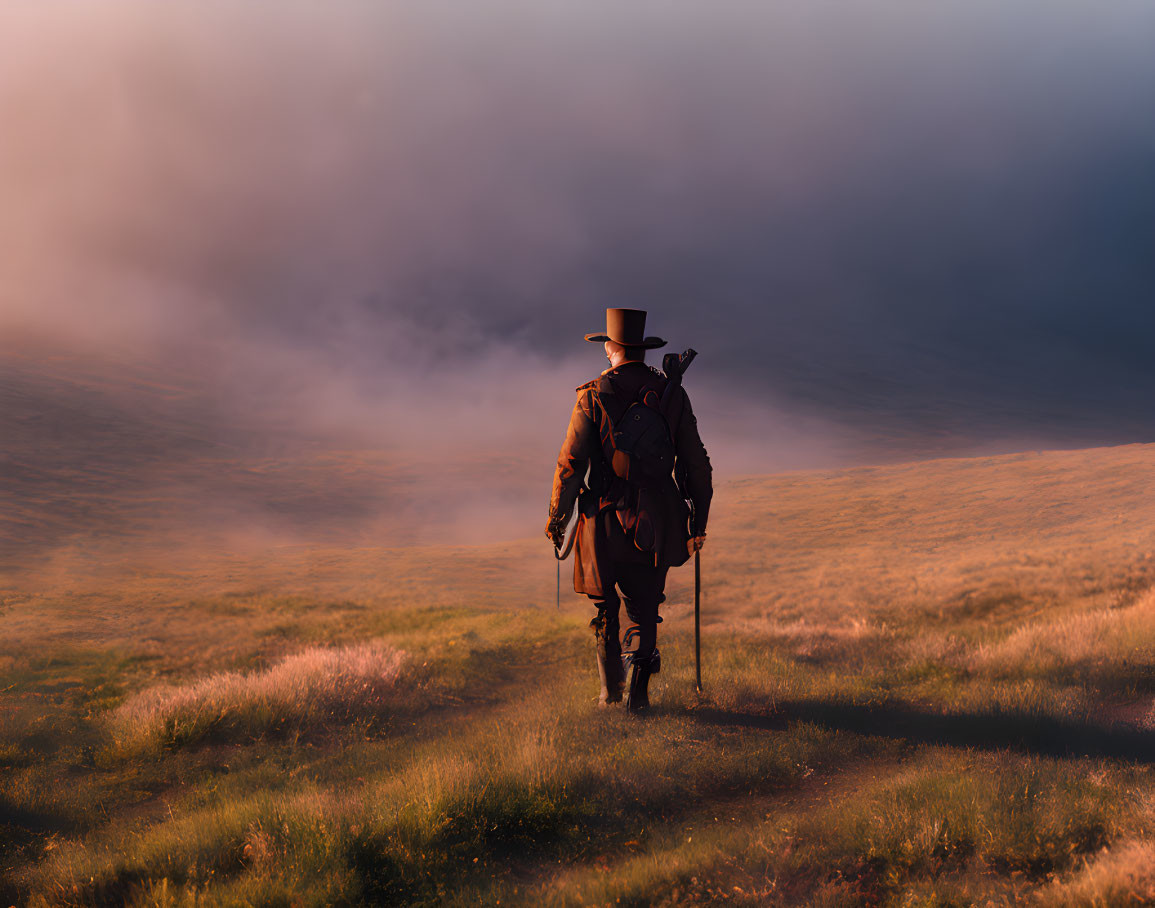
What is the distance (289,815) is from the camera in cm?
425

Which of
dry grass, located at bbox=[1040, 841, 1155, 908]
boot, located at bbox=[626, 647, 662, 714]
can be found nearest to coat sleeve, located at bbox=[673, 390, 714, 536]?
boot, located at bbox=[626, 647, 662, 714]

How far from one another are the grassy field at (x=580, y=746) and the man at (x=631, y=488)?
3.22 ft

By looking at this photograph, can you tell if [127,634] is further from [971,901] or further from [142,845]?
[971,901]

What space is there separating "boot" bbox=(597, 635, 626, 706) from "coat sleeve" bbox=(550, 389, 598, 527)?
125cm

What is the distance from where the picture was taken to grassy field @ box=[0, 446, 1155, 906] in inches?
150

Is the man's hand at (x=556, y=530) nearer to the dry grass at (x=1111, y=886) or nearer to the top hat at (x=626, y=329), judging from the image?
the top hat at (x=626, y=329)

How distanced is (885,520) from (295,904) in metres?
15.6

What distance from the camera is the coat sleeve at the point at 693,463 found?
20.7ft

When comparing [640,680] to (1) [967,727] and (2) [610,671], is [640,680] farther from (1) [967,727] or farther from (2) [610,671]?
(1) [967,727]

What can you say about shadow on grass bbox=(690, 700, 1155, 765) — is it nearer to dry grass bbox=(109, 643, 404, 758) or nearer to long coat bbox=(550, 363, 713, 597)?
long coat bbox=(550, 363, 713, 597)

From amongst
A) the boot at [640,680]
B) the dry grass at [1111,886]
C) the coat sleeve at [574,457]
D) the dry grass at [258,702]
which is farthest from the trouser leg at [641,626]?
the dry grass at [1111,886]

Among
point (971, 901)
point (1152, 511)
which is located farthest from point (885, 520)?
point (971, 901)

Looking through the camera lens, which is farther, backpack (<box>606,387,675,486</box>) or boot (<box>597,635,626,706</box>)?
boot (<box>597,635,626,706</box>)

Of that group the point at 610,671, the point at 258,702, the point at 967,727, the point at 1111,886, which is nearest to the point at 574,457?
the point at 610,671
